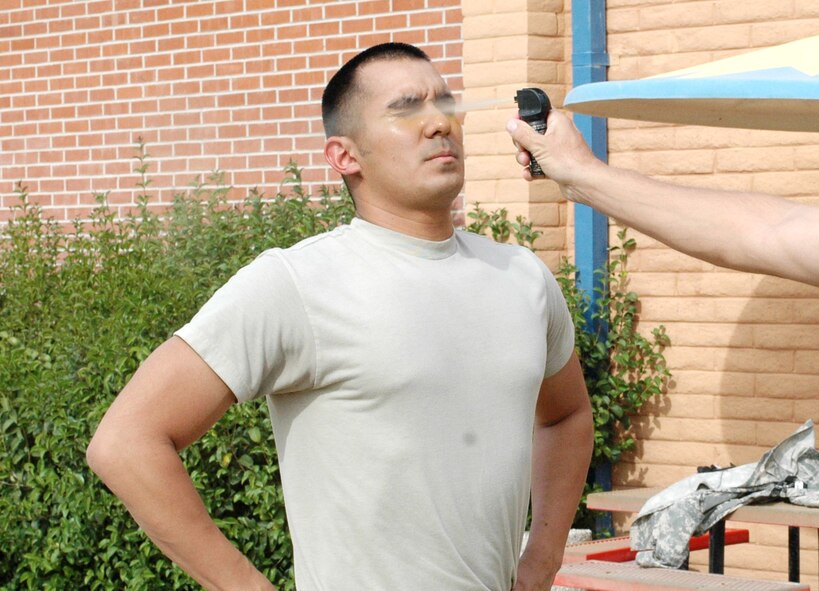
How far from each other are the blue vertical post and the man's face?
3804mm

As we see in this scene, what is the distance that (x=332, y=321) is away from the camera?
2.65 meters

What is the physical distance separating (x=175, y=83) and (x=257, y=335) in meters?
5.85

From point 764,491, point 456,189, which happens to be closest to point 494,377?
point 456,189

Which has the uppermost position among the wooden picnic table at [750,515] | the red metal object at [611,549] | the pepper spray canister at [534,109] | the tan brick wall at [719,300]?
the pepper spray canister at [534,109]

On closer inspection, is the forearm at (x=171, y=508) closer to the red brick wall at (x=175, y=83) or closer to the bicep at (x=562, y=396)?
the bicep at (x=562, y=396)

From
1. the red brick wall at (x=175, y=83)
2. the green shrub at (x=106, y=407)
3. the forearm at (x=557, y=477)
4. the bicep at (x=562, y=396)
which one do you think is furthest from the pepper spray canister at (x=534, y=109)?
the red brick wall at (x=175, y=83)

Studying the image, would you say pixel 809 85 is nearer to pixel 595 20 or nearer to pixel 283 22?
pixel 595 20

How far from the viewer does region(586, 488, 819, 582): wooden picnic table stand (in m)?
4.99

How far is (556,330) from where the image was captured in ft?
10.0

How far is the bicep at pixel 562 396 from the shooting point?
10.3 feet

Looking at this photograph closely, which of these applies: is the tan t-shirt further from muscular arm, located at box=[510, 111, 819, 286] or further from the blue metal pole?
the blue metal pole

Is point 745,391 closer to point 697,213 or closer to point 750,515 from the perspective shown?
point 750,515

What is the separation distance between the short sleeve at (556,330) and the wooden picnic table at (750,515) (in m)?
2.21

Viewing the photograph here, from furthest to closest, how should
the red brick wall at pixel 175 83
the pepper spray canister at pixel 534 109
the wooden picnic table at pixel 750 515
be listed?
the red brick wall at pixel 175 83 < the wooden picnic table at pixel 750 515 < the pepper spray canister at pixel 534 109
